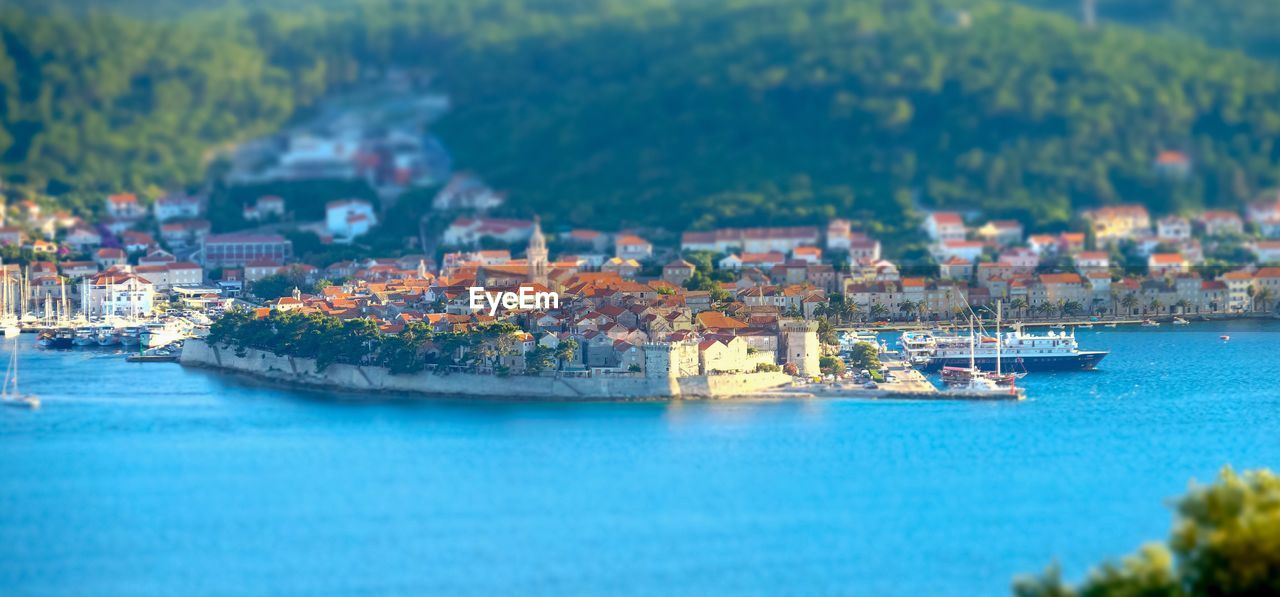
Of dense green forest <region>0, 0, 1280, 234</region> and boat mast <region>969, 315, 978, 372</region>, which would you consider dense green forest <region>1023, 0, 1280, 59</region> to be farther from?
boat mast <region>969, 315, 978, 372</region>

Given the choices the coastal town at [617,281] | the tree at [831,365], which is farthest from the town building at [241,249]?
the tree at [831,365]

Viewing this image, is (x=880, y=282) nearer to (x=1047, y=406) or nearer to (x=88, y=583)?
(x=1047, y=406)

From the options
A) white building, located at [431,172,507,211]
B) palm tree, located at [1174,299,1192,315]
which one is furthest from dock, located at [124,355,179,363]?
palm tree, located at [1174,299,1192,315]

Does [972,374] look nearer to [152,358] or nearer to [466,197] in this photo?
[152,358]

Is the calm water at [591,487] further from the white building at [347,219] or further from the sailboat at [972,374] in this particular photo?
the white building at [347,219]

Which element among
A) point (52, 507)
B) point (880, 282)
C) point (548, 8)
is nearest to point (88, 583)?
point (52, 507)

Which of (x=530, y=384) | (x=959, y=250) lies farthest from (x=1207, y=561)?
(x=959, y=250)
